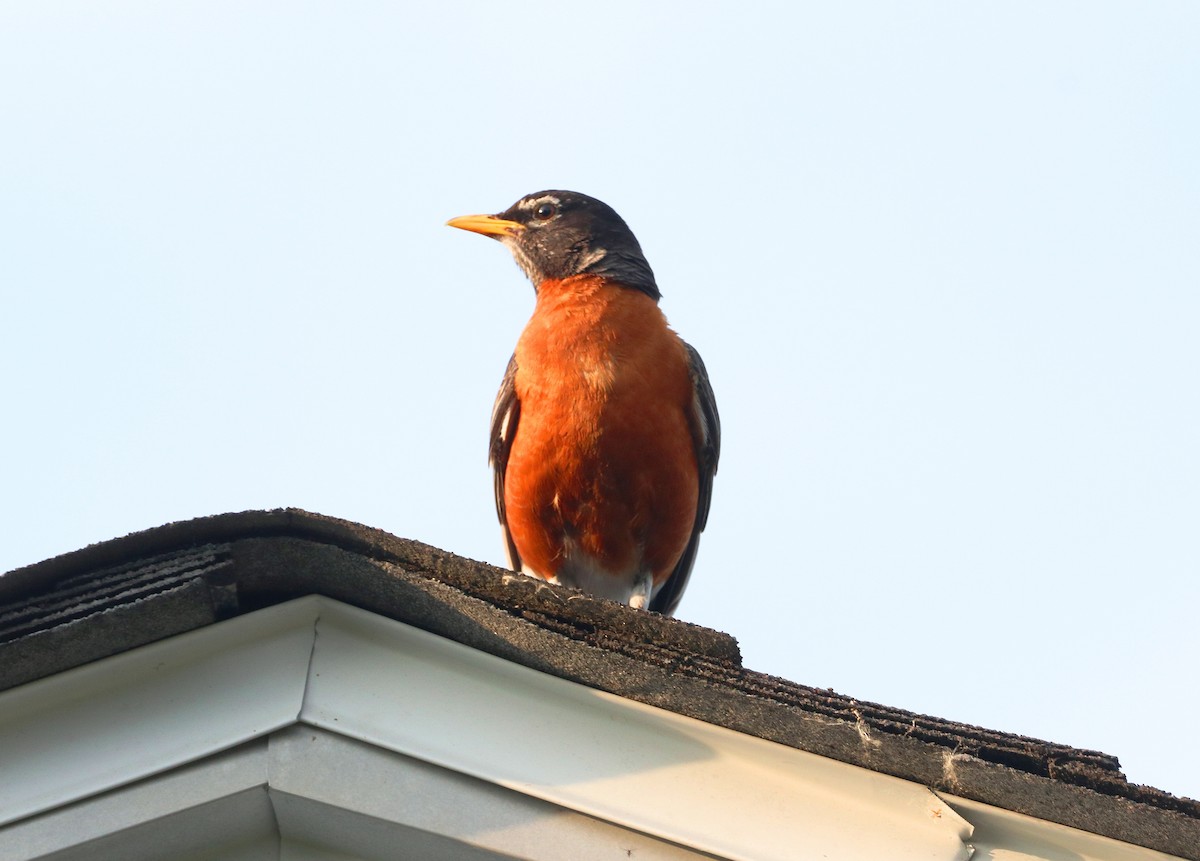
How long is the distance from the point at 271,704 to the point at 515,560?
13.4 ft

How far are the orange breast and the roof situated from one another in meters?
3.10

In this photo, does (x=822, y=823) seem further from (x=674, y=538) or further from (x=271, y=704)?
(x=674, y=538)

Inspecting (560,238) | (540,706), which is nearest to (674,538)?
(560,238)

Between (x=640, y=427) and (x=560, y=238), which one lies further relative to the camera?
(x=560, y=238)

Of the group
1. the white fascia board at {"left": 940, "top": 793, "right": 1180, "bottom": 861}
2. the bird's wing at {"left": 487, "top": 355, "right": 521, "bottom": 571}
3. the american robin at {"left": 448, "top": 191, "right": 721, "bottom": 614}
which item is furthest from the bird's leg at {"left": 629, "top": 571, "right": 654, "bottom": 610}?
the white fascia board at {"left": 940, "top": 793, "right": 1180, "bottom": 861}

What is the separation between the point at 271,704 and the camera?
2.80m

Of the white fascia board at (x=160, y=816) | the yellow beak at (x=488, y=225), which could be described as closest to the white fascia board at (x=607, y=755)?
the white fascia board at (x=160, y=816)

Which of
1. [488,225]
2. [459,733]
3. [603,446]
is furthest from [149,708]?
[488,225]

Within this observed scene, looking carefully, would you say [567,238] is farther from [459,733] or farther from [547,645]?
[459,733]

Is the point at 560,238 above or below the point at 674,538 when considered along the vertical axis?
above

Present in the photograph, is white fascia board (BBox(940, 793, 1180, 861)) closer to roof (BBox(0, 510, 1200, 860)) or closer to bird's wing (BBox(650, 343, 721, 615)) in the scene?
roof (BBox(0, 510, 1200, 860))

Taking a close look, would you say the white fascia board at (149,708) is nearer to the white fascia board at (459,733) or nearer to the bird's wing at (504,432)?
the white fascia board at (459,733)

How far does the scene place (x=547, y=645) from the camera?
290cm

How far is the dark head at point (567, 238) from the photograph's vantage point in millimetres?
7422
